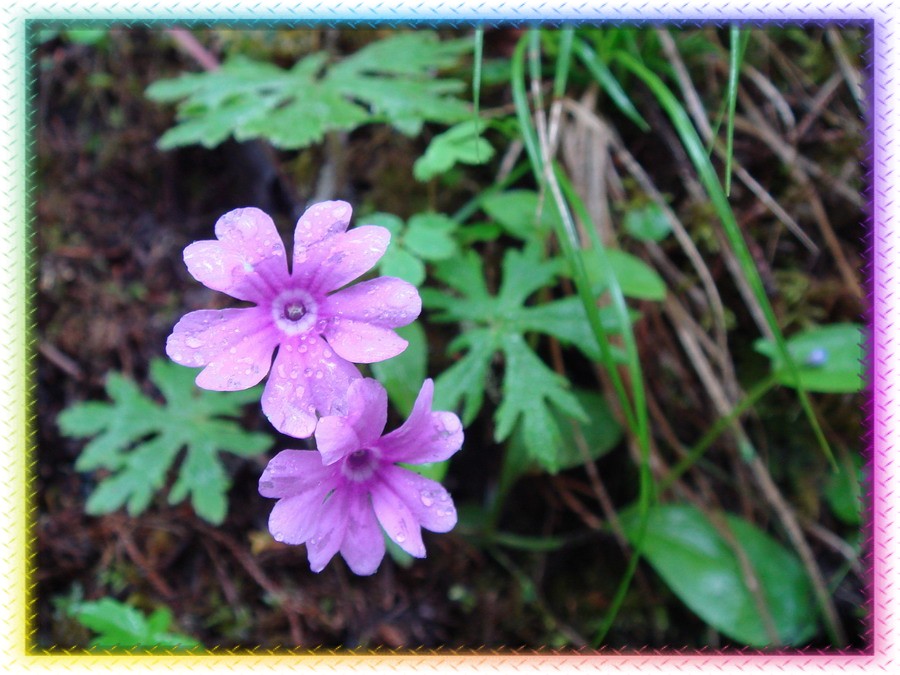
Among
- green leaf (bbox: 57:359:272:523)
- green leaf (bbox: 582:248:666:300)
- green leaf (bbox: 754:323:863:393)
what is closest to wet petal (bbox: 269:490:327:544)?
green leaf (bbox: 57:359:272:523)

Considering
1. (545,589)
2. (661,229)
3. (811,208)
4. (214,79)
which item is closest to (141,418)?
(214,79)

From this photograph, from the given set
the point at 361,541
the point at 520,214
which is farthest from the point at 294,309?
the point at 520,214

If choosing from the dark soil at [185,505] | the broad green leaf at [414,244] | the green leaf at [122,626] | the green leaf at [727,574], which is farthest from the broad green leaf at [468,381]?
the green leaf at [122,626]

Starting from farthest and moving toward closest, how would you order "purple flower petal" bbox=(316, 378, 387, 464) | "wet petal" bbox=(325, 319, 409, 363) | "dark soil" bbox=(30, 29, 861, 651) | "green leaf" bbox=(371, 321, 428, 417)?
1. "dark soil" bbox=(30, 29, 861, 651)
2. "green leaf" bbox=(371, 321, 428, 417)
3. "wet petal" bbox=(325, 319, 409, 363)
4. "purple flower petal" bbox=(316, 378, 387, 464)

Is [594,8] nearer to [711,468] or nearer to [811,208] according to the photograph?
[811,208]

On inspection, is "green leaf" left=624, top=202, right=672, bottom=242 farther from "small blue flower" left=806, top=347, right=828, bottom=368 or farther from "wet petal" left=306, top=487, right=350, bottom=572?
"wet petal" left=306, top=487, right=350, bottom=572

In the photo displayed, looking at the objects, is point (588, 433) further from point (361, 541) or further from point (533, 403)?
point (361, 541)

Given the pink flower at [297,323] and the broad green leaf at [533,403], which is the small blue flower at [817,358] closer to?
the broad green leaf at [533,403]
